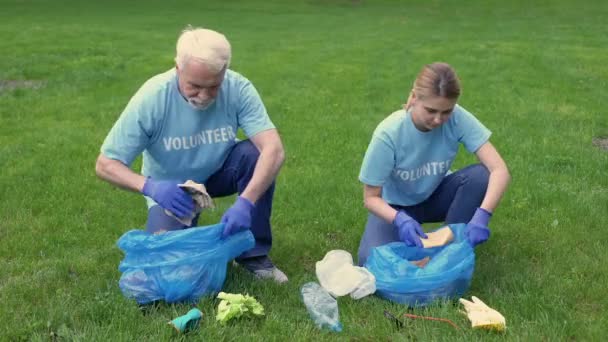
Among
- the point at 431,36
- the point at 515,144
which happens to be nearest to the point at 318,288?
the point at 515,144

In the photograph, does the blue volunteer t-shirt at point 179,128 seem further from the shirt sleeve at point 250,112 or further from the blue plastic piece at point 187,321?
→ the blue plastic piece at point 187,321

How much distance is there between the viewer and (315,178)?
4906 mm

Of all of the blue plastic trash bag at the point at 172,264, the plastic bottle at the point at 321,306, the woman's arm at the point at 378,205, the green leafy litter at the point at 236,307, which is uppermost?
the woman's arm at the point at 378,205

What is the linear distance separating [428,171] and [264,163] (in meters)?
0.83

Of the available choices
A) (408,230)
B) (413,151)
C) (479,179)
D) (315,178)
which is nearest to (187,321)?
(408,230)

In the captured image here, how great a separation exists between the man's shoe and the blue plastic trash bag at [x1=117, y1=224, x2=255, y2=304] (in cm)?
39

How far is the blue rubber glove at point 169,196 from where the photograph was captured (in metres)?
2.95

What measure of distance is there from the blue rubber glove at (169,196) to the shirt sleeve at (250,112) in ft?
1.67

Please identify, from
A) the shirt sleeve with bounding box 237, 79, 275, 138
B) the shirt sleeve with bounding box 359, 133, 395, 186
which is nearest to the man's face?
the shirt sleeve with bounding box 237, 79, 275, 138

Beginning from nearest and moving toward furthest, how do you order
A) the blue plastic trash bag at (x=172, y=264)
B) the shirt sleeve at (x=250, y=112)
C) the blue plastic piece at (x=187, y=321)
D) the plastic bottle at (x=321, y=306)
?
the blue plastic piece at (x=187, y=321) → the plastic bottle at (x=321, y=306) → the blue plastic trash bag at (x=172, y=264) → the shirt sleeve at (x=250, y=112)

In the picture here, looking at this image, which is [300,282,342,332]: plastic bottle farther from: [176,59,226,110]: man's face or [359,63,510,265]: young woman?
[176,59,226,110]: man's face

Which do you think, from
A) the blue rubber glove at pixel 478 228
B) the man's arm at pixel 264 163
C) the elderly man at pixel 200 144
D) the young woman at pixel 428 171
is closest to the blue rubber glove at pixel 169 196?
the elderly man at pixel 200 144

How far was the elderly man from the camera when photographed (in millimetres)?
2964

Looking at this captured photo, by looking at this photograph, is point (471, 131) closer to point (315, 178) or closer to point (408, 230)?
point (408, 230)
